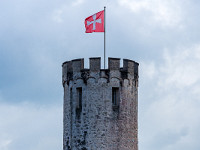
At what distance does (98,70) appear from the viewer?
7962 cm

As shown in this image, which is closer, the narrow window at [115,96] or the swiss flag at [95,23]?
the narrow window at [115,96]

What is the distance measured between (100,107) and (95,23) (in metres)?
7.65

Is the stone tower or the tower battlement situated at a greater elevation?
the tower battlement

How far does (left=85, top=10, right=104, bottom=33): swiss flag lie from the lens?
268 feet

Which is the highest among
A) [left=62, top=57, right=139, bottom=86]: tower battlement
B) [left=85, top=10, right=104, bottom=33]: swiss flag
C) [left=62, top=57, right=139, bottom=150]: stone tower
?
[left=85, top=10, right=104, bottom=33]: swiss flag

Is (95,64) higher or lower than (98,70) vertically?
higher

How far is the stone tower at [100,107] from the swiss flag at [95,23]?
312 centimetres

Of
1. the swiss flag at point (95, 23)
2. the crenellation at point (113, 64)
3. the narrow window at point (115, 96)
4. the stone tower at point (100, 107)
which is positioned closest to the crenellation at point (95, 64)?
the stone tower at point (100, 107)

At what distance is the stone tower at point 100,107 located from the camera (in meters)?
78.3

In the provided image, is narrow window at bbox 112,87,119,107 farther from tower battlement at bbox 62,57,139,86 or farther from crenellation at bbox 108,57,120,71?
crenellation at bbox 108,57,120,71

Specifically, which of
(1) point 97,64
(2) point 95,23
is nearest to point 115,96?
(1) point 97,64

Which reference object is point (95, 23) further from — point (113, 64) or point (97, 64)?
point (113, 64)

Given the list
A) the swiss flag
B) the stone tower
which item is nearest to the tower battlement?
the stone tower

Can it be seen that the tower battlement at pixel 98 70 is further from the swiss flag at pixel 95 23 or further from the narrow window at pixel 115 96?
the swiss flag at pixel 95 23
